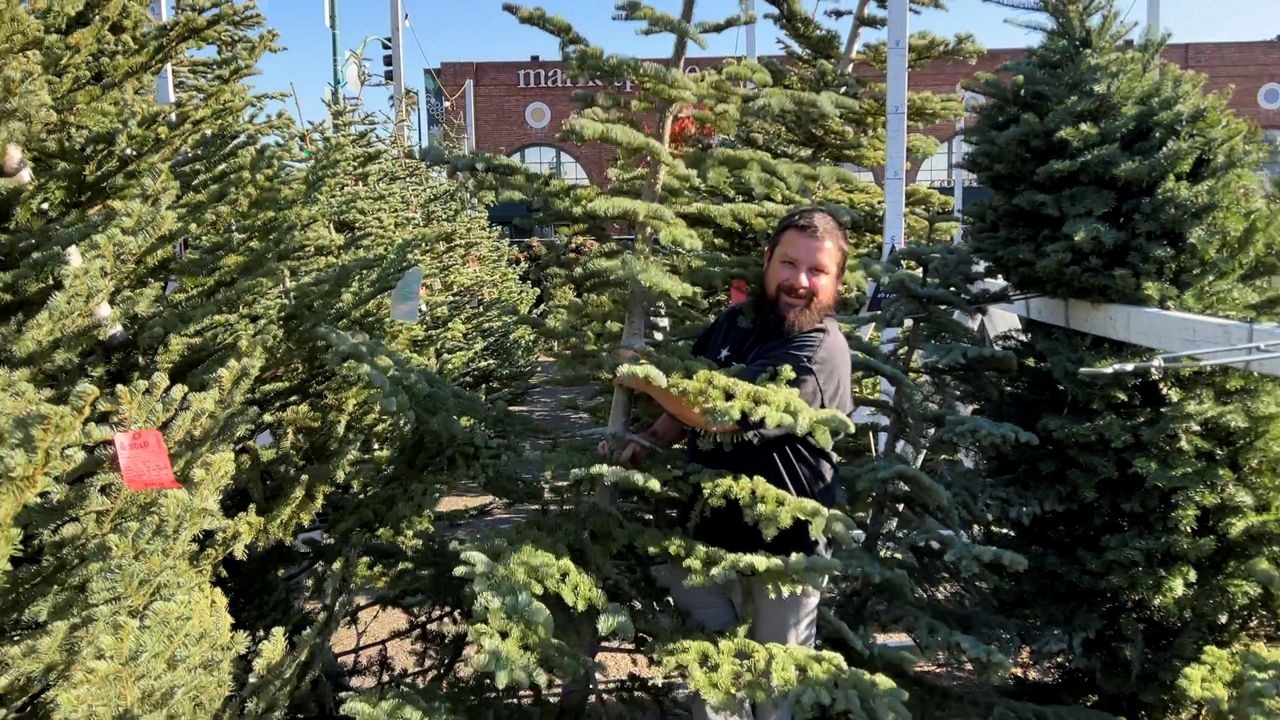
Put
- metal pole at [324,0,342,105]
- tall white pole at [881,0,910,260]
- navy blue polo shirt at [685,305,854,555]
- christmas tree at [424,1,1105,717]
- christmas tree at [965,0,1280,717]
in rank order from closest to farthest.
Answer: christmas tree at [424,1,1105,717] → navy blue polo shirt at [685,305,854,555] → christmas tree at [965,0,1280,717] → tall white pole at [881,0,910,260] → metal pole at [324,0,342,105]

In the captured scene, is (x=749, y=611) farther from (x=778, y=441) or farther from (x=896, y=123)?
(x=896, y=123)

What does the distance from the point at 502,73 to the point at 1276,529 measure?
30.8 m

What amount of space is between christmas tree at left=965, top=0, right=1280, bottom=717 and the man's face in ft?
4.15

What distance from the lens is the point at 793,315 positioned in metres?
2.42

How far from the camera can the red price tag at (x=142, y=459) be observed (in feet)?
6.18

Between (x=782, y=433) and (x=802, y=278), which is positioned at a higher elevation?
(x=802, y=278)

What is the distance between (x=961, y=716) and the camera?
8.89 ft

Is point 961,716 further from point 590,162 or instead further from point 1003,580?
point 590,162

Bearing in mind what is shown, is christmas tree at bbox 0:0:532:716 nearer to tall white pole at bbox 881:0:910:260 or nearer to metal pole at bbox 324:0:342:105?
tall white pole at bbox 881:0:910:260

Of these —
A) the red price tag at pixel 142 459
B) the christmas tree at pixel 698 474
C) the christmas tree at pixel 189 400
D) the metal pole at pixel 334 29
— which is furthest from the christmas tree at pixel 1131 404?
the metal pole at pixel 334 29

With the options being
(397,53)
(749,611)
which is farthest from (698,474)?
(397,53)

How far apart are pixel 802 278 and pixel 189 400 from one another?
5.49 ft

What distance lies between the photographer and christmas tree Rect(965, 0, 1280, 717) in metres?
3.05

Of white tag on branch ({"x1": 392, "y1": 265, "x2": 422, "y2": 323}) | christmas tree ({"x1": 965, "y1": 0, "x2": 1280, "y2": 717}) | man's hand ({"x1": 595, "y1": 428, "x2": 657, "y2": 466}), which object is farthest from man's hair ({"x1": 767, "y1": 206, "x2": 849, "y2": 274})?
white tag on branch ({"x1": 392, "y1": 265, "x2": 422, "y2": 323})
